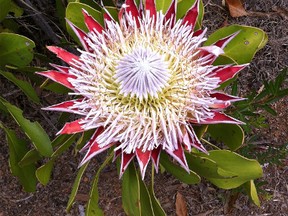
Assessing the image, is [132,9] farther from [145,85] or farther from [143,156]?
[143,156]

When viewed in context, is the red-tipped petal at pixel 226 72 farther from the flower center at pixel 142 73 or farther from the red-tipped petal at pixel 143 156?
the red-tipped petal at pixel 143 156

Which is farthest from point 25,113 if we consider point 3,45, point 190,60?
point 190,60

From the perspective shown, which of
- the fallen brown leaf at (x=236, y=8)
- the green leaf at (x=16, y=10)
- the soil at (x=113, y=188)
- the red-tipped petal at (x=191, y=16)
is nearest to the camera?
the red-tipped petal at (x=191, y=16)

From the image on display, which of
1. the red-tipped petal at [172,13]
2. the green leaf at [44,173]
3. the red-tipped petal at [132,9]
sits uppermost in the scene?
the red-tipped petal at [132,9]

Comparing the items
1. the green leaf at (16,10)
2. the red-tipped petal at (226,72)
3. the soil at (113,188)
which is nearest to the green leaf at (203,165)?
the red-tipped petal at (226,72)

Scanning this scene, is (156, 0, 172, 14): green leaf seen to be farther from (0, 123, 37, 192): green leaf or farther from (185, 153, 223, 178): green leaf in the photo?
(0, 123, 37, 192): green leaf

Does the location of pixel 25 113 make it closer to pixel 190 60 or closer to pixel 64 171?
pixel 64 171
